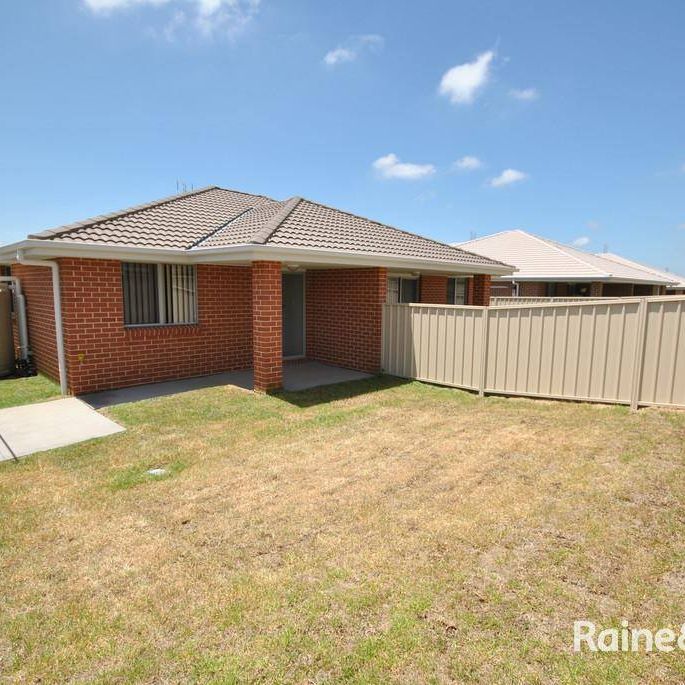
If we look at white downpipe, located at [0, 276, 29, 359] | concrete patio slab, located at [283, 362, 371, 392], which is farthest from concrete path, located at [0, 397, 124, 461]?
white downpipe, located at [0, 276, 29, 359]

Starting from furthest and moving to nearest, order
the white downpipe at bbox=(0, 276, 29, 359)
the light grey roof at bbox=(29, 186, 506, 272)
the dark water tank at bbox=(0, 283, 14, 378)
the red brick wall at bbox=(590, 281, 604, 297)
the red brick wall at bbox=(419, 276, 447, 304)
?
1. the red brick wall at bbox=(590, 281, 604, 297)
2. the red brick wall at bbox=(419, 276, 447, 304)
3. the white downpipe at bbox=(0, 276, 29, 359)
4. the dark water tank at bbox=(0, 283, 14, 378)
5. the light grey roof at bbox=(29, 186, 506, 272)

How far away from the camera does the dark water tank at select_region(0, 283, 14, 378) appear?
1066 cm

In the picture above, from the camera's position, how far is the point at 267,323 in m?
8.33

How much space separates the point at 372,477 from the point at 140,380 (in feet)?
20.8

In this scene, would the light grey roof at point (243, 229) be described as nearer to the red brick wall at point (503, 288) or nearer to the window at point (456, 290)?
the window at point (456, 290)

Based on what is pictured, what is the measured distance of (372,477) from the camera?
4828 mm

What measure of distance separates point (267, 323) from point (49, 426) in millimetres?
3784

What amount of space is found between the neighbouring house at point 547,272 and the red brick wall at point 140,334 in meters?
12.2

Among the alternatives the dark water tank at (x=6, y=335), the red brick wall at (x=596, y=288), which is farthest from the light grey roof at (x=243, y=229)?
the red brick wall at (x=596, y=288)

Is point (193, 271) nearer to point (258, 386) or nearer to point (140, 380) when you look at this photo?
point (140, 380)

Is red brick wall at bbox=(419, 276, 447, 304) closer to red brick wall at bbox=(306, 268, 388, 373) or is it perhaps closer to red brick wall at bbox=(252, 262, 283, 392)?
red brick wall at bbox=(306, 268, 388, 373)

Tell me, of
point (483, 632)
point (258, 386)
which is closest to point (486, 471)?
point (483, 632)

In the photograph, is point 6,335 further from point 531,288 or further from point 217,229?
point 531,288

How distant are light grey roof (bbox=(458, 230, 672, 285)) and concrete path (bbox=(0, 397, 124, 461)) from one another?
15.8 metres
